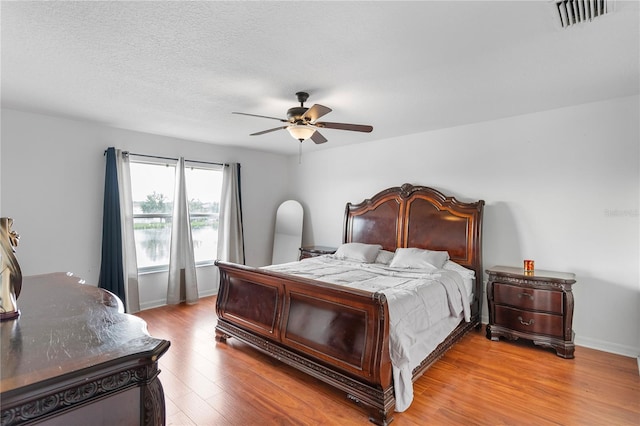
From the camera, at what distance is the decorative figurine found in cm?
129

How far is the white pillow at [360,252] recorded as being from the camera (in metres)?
4.38

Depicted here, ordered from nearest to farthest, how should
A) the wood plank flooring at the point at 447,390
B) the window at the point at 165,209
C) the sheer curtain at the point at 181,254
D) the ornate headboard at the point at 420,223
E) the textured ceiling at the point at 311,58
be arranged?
1. the textured ceiling at the point at 311,58
2. the wood plank flooring at the point at 447,390
3. the ornate headboard at the point at 420,223
4. the window at the point at 165,209
5. the sheer curtain at the point at 181,254

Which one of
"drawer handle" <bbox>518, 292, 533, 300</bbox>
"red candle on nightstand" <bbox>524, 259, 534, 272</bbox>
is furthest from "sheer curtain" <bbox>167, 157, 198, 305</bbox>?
"red candle on nightstand" <bbox>524, 259, 534, 272</bbox>

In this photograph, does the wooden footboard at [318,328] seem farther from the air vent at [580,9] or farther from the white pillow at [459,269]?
the air vent at [580,9]

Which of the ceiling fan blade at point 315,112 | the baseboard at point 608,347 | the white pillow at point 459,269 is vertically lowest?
the baseboard at point 608,347

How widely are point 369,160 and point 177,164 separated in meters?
3.06

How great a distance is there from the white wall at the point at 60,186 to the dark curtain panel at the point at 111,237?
138 mm

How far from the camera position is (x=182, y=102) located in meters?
3.31

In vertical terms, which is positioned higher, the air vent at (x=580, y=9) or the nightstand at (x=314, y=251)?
the air vent at (x=580, y=9)

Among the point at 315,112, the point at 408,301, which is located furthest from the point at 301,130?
the point at 408,301

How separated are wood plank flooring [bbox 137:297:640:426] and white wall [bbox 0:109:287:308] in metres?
1.95

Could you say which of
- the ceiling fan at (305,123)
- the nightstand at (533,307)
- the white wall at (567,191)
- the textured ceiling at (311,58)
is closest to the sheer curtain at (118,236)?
the textured ceiling at (311,58)

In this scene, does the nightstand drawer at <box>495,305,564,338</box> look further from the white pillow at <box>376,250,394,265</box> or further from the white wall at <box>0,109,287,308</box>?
the white wall at <box>0,109,287,308</box>

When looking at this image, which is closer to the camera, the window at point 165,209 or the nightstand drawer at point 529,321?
the nightstand drawer at point 529,321
